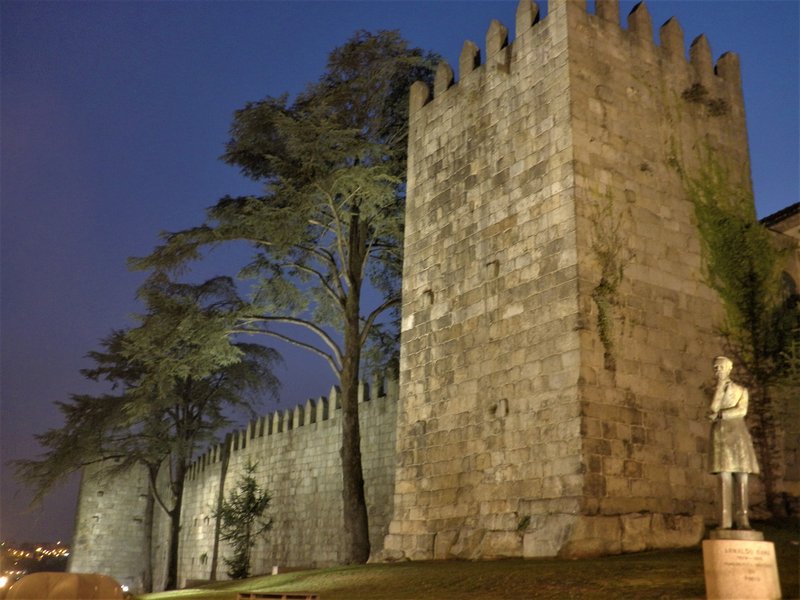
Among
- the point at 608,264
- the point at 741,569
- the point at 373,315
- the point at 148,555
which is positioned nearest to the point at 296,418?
the point at 373,315

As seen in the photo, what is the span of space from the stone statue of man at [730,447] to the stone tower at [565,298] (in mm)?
2472

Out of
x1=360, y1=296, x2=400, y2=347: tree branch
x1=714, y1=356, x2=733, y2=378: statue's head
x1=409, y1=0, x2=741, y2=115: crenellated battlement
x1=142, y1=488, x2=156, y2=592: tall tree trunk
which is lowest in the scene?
x1=142, y1=488, x2=156, y2=592: tall tree trunk

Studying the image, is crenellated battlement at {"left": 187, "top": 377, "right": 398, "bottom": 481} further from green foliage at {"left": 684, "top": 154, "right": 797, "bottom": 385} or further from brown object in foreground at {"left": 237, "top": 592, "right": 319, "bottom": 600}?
brown object in foreground at {"left": 237, "top": 592, "right": 319, "bottom": 600}

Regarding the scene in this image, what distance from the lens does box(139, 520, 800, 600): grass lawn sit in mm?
7652

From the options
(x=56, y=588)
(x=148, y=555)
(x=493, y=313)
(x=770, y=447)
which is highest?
(x=493, y=313)

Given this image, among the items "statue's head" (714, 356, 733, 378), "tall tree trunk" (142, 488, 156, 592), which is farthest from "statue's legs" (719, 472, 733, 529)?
"tall tree trunk" (142, 488, 156, 592)

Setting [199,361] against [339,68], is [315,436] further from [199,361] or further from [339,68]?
[339,68]

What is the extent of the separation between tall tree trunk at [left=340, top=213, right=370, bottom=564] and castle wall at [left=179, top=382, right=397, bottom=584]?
5.55 ft

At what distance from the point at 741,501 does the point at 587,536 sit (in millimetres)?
2619

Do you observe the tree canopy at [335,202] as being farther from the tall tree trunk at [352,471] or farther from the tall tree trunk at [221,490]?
the tall tree trunk at [221,490]

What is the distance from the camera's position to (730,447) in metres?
7.55

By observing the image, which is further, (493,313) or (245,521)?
(245,521)

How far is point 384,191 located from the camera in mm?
16500

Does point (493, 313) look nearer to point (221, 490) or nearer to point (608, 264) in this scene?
point (608, 264)
